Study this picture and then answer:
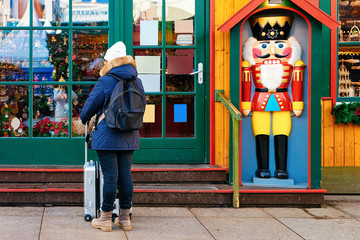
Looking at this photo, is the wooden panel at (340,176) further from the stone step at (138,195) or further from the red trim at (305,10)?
the red trim at (305,10)

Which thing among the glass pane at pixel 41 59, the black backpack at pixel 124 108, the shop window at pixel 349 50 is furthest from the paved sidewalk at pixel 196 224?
the glass pane at pixel 41 59

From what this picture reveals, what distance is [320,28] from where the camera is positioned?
19.9ft

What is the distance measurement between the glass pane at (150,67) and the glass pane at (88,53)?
47cm

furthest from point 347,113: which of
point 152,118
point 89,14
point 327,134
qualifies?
point 89,14

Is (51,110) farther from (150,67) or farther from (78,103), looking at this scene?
(150,67)

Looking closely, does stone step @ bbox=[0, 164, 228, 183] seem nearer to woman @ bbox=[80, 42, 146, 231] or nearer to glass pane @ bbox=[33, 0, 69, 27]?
woman @ bbox=[80, 42, 146, 231]

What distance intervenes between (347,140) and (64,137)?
11.9 ft

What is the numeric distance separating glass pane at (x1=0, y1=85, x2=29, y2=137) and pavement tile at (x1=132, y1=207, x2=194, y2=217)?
2032 mm

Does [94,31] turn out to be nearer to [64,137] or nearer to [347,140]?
[64,137]

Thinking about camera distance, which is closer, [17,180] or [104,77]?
[104,77]

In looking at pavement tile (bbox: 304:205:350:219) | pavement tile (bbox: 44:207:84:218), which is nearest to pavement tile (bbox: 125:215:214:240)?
pavement tile (bbox: 44:207:84:218)

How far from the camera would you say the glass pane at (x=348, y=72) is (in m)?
6.69

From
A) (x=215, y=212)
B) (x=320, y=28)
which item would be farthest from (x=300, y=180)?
(x=320, y=28)

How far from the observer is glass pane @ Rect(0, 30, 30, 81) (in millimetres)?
6625
